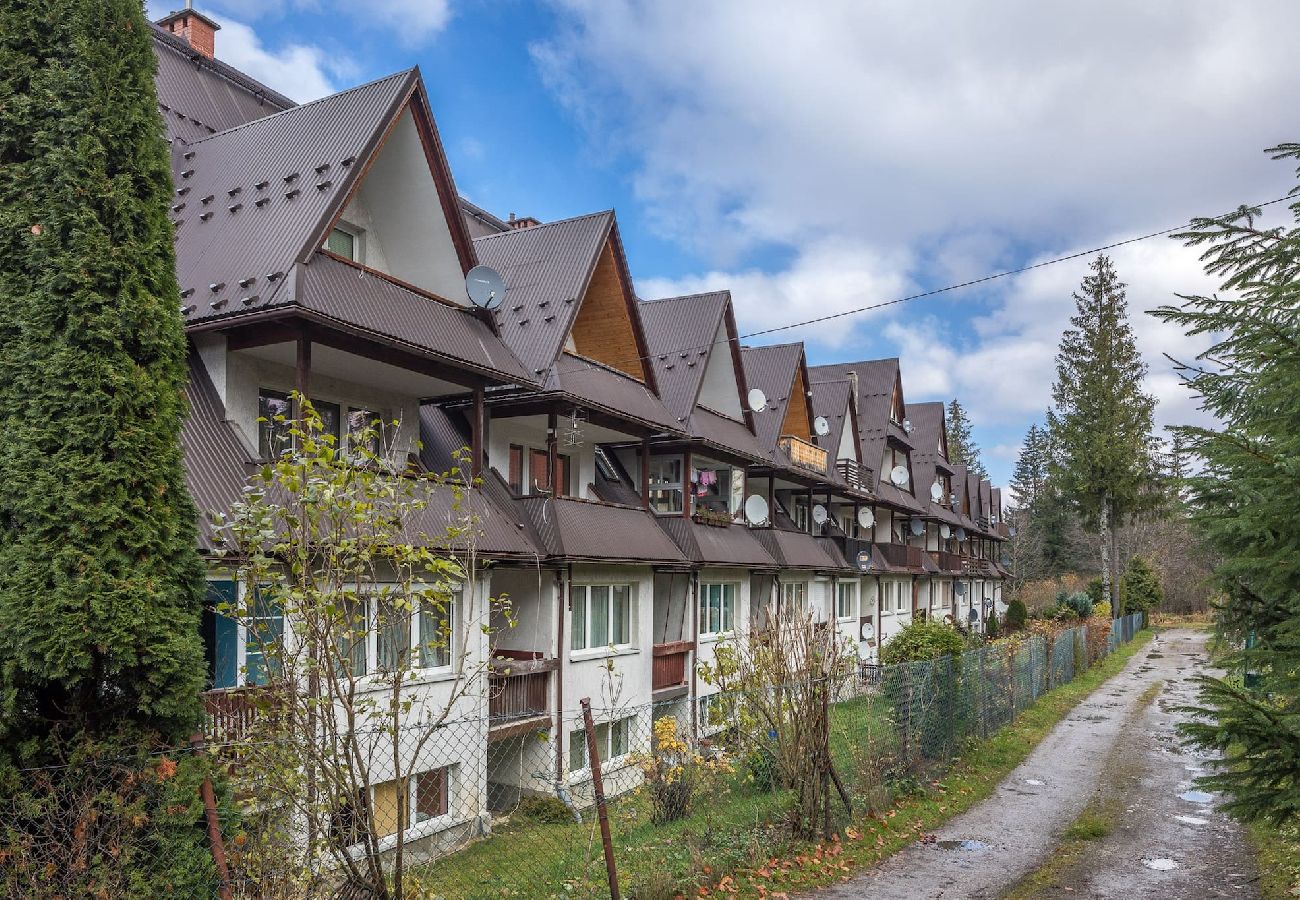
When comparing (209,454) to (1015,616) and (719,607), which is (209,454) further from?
(1015,616)

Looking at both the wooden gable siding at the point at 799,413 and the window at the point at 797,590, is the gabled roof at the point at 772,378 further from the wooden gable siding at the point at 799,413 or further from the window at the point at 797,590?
the window at the point at 797,590

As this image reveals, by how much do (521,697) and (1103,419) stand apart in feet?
131

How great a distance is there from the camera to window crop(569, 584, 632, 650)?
714 inches

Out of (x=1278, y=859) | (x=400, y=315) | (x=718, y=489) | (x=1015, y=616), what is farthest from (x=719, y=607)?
(x=1015, y=616)

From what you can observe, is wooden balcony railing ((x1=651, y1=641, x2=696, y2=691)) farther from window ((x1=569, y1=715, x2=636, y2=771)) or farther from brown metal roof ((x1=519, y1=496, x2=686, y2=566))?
brown metal roof ((x1=519, y1=496, x2=686, y2=566))

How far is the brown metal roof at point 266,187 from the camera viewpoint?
40.1 ft

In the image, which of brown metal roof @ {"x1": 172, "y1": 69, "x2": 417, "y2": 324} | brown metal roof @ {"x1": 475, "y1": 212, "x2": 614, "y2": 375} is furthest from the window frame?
brown metal roof @ {"x1": 172, "y1": 69, "x2": 417, "y2": 324}

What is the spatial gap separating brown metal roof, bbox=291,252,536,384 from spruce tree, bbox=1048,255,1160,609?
39481mm

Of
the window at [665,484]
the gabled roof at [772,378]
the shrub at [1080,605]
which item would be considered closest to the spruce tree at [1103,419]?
the shrub at [1080,605]

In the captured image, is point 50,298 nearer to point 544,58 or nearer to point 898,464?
point 544,58

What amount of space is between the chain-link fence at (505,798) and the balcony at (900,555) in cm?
1389

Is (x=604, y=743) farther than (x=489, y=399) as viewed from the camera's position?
Yes

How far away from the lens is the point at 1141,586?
61.2 m

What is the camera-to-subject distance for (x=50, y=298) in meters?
6.93
